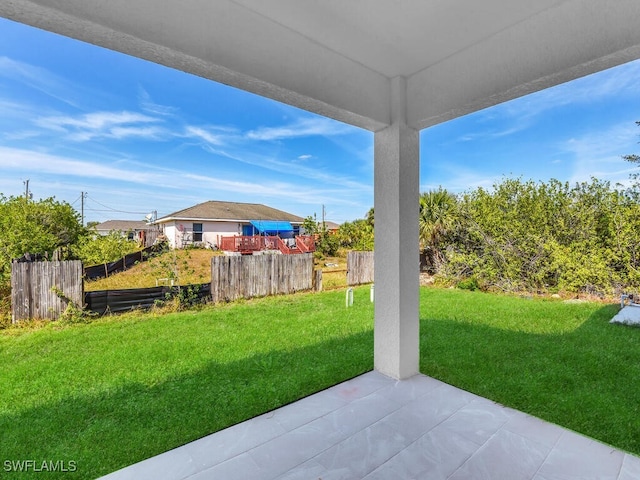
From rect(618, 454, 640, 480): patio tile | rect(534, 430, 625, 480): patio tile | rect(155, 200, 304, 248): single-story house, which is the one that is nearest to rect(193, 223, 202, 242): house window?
rect(155, 200, 304, 248): single-story house

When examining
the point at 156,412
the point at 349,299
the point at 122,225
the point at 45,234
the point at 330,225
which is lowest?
the point at 156,412

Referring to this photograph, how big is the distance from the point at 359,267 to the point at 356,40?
175 inches

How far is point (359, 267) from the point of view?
5.64 m

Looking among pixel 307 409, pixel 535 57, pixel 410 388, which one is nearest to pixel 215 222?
pixel 307 409

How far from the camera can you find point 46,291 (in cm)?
287

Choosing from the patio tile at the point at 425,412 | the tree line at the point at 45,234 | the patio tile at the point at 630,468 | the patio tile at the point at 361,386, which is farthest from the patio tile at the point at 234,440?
the tree line at the point at 45,234

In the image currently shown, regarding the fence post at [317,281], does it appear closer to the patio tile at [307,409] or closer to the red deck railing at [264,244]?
the red deck railing at [264,244]

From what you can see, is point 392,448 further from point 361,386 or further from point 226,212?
point 226,212

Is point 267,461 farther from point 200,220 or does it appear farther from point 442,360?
point 200,220

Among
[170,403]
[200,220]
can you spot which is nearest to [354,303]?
[200,220]

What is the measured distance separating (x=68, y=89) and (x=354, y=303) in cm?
413

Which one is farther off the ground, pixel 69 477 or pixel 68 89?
pixel 68 89

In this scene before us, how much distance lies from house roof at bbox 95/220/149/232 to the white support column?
3.04m

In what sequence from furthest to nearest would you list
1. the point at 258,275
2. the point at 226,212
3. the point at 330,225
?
the point at 330,225, the point at 258,275, the point at 226,212
